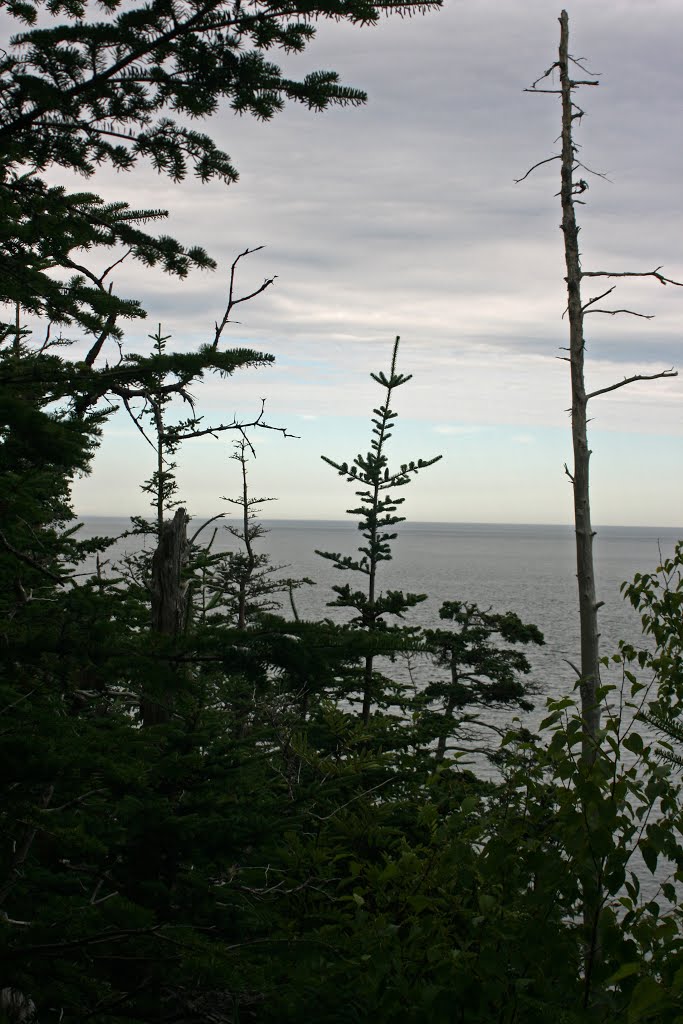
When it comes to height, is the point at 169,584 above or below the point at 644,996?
above

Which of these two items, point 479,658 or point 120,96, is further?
point 479,658

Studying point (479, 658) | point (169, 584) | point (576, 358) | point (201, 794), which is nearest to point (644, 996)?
point (201, 794)

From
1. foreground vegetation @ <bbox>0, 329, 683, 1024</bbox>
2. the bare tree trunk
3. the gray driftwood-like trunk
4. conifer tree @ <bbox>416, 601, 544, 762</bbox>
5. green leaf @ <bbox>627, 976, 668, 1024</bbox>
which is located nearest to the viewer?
green leaf @ <bbox>627, 976, 668, 1024</bbox>

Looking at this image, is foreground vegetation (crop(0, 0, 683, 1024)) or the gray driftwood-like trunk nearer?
foreground vegetation (crop(0, 0, 683, 1024))

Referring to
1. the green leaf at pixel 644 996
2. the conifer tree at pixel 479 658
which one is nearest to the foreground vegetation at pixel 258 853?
the green leaf at pixel 644 996

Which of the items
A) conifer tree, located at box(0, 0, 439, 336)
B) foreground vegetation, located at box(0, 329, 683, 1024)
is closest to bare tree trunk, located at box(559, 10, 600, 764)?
foreground vegetation, located at box(0, 329, 683, 1024)

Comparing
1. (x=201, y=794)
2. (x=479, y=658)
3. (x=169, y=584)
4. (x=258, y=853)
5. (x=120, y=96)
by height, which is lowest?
(x=479, y=658)

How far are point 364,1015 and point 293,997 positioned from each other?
39 centimetres

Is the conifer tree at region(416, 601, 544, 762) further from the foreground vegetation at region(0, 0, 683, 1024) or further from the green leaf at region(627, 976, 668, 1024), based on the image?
the green leaf at region(627, 976, 668, 1024)

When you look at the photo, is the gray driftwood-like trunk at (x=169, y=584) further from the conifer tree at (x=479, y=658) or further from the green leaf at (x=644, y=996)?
the conifer tree at (x=479, y=658)

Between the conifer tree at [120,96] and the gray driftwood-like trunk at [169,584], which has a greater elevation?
the conifer tree at [120,96]

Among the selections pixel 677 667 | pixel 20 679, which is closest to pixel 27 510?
pixel 20 679

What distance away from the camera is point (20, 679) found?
13.3 feet

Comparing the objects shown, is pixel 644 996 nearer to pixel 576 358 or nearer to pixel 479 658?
pixel 576 358
